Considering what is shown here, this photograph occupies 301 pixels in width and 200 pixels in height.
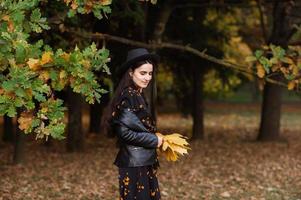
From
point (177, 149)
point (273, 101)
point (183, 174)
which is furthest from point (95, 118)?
point (177, 149)

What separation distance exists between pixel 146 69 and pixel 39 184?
5869 millimetres

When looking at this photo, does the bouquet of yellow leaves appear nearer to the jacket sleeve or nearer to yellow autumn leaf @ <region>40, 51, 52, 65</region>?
the jacket sleeve

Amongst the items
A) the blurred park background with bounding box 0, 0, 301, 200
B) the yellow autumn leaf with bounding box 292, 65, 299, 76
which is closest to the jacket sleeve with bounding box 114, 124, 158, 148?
the blurred park background with bounding box 0, 0, 301, 200

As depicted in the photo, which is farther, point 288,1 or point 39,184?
point 288,1

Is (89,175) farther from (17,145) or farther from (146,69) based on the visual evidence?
(146,69)

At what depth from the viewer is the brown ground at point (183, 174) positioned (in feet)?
31.7

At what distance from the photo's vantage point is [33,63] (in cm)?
479

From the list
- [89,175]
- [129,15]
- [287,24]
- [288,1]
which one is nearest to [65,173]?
[89,175]

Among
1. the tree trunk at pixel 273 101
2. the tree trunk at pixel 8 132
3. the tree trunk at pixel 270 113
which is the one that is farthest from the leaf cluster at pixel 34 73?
the tree trunk at pixel 8 132

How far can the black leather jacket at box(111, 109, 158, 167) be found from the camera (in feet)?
17.5

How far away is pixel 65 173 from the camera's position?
12.0 meters

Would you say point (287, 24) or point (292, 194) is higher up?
point (287, 24)

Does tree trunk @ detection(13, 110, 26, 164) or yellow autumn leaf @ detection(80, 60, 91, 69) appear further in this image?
tree trunk @ detection(13, 110, 26, 164)

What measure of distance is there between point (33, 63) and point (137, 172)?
4.77ft
